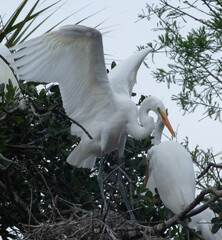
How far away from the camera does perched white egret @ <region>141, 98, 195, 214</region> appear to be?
Result: 3.91m

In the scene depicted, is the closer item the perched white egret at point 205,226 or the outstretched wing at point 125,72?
the perched white egret at point 205,226

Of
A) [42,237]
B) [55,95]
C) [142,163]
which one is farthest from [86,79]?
[42,237]

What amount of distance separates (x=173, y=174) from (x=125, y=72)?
3.03 feet

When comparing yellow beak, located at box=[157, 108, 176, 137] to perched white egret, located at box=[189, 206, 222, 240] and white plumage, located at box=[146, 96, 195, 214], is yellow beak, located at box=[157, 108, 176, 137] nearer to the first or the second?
white plumage, located at box=[146, 96, 195, 214]

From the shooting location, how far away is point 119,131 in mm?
4199

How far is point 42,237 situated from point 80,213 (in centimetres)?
49

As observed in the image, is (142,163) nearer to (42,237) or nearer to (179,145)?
(179,145)

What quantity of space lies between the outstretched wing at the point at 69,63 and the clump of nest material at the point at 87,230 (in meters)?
0.80

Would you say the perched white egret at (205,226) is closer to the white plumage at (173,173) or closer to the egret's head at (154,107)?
the white plumage at (173,173)

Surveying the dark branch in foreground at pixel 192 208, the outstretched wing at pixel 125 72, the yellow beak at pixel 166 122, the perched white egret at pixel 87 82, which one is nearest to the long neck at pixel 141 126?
the perched white egret at pixel 87 82

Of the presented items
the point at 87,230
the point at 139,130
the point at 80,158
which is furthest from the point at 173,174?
the point at 87,230

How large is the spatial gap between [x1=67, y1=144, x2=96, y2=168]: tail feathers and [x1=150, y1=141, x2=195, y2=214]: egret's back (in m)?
0.45

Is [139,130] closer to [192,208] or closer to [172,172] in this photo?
[172,172]

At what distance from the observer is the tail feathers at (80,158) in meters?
3.83
